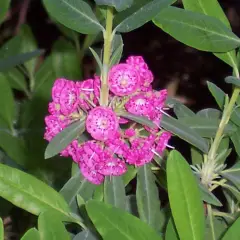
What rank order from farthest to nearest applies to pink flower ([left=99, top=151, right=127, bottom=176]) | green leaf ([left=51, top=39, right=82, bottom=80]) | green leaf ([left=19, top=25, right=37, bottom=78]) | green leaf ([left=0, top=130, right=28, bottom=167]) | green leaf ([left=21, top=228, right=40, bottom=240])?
1. green leaf ([left=19, top=25, right=37, bottom=78])
2. green leaf ([left=51, top=39, right=82, bottom=80])
3. green leaf ([left=0, top=130, right=28, bottom=167])
4. pink flower ([left=99, top=151, right=127, bottom=176])
5. green leaf ([left=21, top=228, right=40, bottom=240])

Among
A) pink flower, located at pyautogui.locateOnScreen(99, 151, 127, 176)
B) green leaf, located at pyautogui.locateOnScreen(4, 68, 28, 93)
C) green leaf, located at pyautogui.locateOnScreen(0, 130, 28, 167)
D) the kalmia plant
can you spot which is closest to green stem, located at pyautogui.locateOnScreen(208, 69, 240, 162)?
the kalmia plant

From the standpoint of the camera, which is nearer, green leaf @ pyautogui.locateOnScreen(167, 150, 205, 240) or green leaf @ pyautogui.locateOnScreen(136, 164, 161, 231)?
green leaf @ pyautogui.locateOnScreen(167, 150, 205, 240)

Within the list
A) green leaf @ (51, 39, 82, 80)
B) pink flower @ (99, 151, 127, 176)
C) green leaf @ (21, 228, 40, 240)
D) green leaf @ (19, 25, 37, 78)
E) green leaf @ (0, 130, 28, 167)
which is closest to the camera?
green leaf @ (21, 228, 40, 240)

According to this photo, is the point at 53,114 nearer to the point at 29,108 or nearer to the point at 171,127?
the point at 171,127

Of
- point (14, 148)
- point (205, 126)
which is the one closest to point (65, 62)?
point (14, 148)

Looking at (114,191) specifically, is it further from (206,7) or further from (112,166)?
(206,7)

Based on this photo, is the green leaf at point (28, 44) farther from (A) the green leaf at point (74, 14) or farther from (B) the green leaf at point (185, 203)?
(B) the green leaf at point (185, 203)

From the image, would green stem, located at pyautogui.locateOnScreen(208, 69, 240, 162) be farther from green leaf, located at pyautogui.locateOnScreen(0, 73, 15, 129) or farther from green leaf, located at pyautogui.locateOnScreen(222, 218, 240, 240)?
green leaf, located at pyautogui.locateOnScreen(0, 73, 15, 129)
